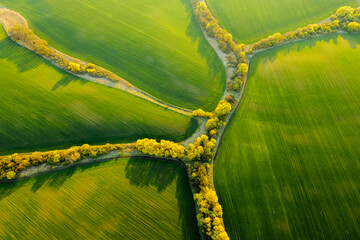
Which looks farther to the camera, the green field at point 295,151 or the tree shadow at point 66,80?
the tree shadow at point 66,80

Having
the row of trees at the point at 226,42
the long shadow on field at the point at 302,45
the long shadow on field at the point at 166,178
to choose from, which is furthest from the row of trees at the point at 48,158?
the long shadow on field at the point at 302,45

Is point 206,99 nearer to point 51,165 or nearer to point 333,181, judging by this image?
point 333,181

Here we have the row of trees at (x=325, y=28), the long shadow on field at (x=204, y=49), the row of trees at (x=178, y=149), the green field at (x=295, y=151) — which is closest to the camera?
the green field at (x=295, y=151)

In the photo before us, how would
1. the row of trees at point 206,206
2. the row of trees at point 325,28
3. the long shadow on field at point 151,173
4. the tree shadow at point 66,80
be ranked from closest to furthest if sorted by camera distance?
1. the row of trees at point 206,206
2. the long shadow on field at point 151,173
3. the tree shadow at point 66,80
4. the row of trees at point 325,28

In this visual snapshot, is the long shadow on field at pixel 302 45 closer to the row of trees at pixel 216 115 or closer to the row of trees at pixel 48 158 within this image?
the row of trees at pixel 216 115

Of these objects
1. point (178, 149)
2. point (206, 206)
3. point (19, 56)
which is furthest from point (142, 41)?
point (206, 206)

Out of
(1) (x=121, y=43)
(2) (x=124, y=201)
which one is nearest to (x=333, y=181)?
(2) (x=124, y=201)
